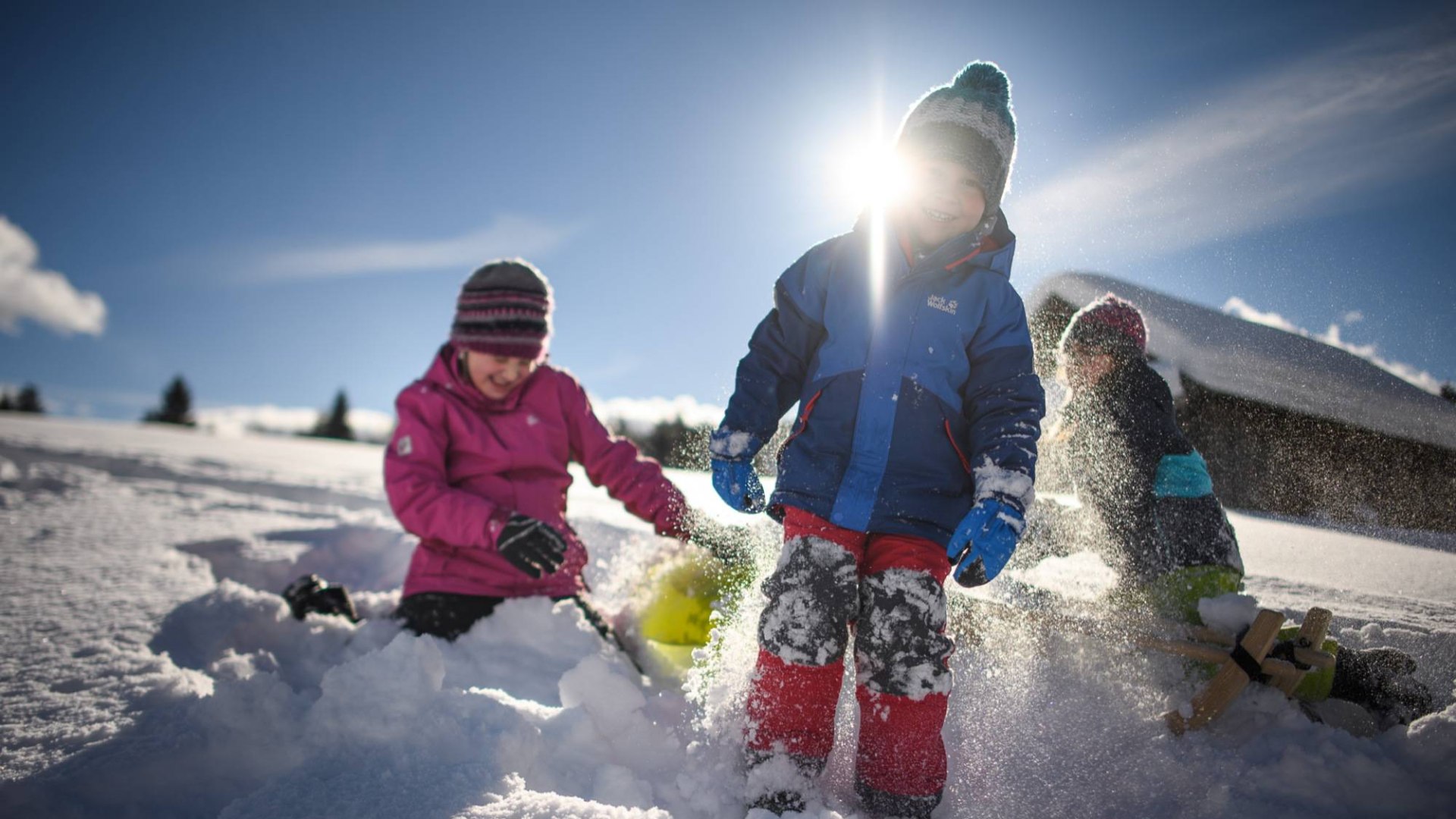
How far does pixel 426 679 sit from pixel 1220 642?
6.87ft

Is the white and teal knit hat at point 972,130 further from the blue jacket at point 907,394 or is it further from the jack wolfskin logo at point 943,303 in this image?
the jack wolfskin logo at point 943,303

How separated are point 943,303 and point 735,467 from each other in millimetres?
685

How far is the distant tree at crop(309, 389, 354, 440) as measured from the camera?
129 feet

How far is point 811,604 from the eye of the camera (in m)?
1.49

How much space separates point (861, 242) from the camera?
1840 millimetres

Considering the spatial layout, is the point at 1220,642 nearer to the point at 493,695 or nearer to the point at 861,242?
the point at 861,242

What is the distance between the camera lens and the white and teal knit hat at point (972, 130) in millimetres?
1817

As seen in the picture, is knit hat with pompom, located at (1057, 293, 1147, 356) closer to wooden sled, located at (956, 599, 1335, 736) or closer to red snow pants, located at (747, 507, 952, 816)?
wooden sled, located at (956, 599, 1335, 736)

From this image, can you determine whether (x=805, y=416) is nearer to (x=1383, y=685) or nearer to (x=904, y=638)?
(x=904, y=638)

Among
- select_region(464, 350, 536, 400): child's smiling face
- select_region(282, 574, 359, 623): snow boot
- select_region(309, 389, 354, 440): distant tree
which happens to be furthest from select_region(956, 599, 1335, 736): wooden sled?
select_region(309, 389, 354, 440): distant tree

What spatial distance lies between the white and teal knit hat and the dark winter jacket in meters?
0.89

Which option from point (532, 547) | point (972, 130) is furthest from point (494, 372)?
point (972, 130)

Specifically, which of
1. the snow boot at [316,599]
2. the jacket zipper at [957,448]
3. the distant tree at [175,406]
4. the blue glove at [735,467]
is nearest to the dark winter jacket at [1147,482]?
the jacket zipper at [957,448]

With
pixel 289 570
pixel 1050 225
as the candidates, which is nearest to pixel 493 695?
pixel 1050 225
